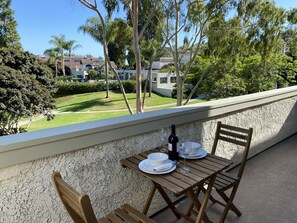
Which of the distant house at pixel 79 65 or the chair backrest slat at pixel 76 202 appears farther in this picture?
the distant house at pixel 79 65

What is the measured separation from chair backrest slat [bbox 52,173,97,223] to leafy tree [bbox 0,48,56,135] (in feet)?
28.1

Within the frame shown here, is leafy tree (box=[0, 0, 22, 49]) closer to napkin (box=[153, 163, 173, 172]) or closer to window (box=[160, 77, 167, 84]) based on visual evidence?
window (box=[160, 77, 167, 84])

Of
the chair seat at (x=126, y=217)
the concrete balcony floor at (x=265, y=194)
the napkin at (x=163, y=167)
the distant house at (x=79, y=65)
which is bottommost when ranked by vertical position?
the concrete balcony floor at (x=265, y=194)

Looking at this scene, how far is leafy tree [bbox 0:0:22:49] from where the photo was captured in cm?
1912

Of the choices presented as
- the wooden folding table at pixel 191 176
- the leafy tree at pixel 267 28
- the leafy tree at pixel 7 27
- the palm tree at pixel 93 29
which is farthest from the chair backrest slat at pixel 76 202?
the leafy tree at pixel 7 27

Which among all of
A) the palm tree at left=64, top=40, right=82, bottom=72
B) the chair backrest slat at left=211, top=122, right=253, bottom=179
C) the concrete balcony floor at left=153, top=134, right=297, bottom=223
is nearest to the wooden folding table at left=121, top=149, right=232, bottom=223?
the chair backrest slat at left=211, top=122, right=253, bottom=179

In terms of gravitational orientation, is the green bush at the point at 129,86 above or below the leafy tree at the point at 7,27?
below

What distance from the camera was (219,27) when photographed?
1027 centimetres

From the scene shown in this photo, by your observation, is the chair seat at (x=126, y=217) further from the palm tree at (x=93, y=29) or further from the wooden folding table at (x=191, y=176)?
the palm tree at (x=93, y=29)

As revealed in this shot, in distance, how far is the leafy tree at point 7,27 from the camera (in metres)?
19.1

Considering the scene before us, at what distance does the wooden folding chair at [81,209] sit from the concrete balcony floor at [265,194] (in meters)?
0.77

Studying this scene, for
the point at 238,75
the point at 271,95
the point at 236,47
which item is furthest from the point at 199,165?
the point at 236,47

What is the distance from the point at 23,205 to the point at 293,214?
243 cm

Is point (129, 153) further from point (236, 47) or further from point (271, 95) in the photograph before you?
point (236, 47)
